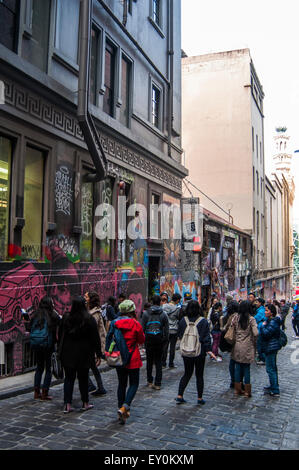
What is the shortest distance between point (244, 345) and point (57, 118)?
682 cm

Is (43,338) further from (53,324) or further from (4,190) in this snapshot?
(4,190)

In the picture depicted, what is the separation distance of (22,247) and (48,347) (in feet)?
10.5

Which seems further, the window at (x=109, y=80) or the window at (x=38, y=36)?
the window at (x=109, y=80)

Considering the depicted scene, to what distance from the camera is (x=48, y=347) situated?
657 centimetres

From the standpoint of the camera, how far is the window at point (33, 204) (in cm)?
938

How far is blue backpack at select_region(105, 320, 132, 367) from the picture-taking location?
573 cm

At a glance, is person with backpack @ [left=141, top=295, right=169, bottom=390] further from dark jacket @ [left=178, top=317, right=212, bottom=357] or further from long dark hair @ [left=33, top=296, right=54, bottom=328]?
long dark hair @ [left=33, top=296, right=54, bottom=328]

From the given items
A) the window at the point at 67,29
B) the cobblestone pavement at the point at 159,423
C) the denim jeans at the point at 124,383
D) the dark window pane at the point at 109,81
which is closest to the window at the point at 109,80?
the dark window pane at the point at 109,81

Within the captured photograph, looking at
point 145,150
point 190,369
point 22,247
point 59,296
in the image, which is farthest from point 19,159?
point 145,150

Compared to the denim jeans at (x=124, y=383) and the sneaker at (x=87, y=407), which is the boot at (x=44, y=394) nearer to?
the sneaker at (x=87, y=407)

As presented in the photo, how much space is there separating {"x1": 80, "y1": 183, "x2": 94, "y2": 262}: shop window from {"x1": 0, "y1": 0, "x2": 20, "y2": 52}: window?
3987 mm

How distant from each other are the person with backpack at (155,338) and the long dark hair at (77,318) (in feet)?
7.24

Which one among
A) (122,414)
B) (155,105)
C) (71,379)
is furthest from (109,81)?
(122,414)
